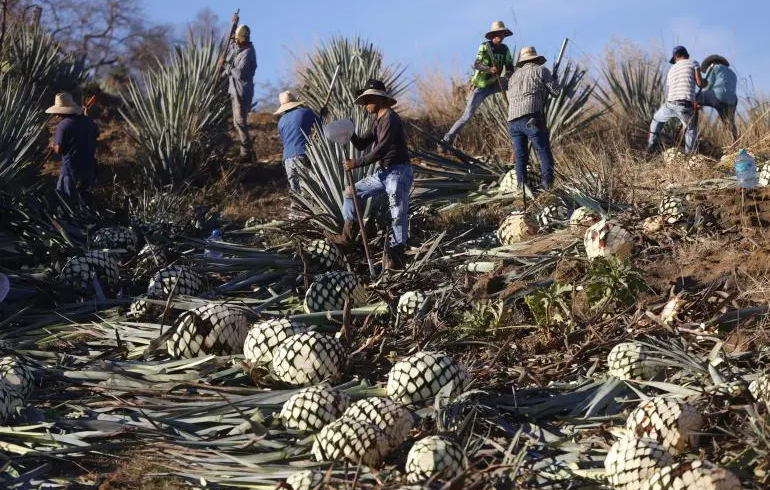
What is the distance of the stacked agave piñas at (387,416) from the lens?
14.9 feet

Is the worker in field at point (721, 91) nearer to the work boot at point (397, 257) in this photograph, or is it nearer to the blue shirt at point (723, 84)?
the blue shirt at point (723, 84)

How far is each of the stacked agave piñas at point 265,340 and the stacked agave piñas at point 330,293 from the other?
107 cm

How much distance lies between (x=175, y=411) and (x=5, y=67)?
9.90m

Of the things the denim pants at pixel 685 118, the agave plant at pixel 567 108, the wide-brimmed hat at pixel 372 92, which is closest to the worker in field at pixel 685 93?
the denim pants at pixel 685 118

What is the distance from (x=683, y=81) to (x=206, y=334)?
28.2 ft

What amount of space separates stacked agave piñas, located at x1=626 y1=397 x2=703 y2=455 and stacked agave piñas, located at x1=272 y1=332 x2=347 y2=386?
5.18ft

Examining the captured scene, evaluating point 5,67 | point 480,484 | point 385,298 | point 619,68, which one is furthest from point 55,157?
point 480,484

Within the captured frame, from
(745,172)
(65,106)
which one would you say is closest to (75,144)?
(65,106)

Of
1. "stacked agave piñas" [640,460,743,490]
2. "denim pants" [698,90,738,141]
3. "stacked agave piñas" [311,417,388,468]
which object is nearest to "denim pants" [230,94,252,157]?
"denim pants" [698,90,738,141]

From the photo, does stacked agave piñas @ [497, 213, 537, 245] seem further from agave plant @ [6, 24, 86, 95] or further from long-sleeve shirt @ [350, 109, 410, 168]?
agave plant @ [6, 24, 86, 95]

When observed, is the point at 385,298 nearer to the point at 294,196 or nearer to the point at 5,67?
the point at 294,196

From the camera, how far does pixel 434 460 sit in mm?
4176

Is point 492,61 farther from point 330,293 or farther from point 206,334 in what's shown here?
point 206,334

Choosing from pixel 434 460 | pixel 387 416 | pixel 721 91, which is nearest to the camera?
pixel 434 460
